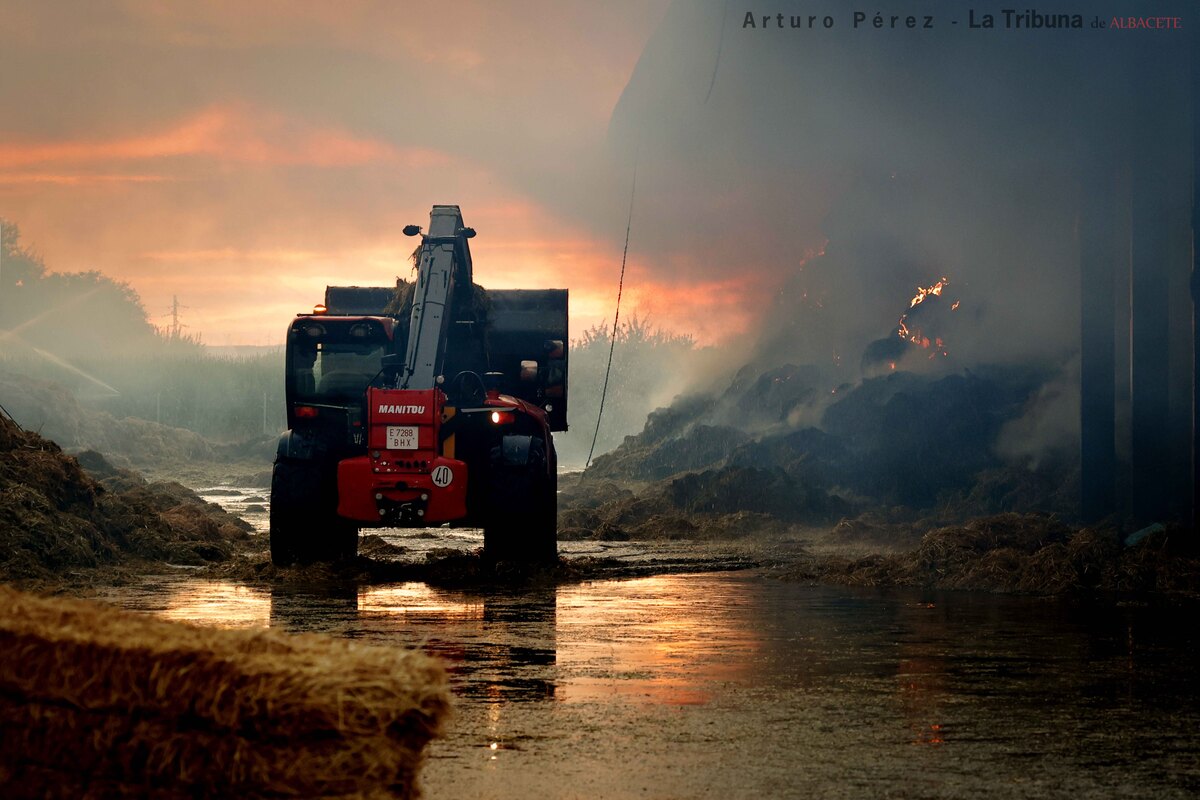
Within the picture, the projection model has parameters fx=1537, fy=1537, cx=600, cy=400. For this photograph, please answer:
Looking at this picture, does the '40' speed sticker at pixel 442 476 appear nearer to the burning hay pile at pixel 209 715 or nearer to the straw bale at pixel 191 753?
the burning hay pile at pixel 209 715

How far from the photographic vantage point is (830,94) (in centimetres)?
4250

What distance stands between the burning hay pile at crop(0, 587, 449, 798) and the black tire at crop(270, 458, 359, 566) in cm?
1334

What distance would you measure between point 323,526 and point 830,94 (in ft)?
89.7

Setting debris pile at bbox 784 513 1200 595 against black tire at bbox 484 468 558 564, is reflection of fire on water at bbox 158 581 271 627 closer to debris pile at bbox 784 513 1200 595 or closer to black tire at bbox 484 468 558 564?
black tire at bbox 484 468 558 564

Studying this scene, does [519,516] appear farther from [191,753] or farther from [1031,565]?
[191,753]

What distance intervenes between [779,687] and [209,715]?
19.8 ft

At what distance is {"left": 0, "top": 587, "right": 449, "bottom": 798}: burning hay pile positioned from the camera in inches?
201

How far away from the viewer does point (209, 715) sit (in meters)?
5.19

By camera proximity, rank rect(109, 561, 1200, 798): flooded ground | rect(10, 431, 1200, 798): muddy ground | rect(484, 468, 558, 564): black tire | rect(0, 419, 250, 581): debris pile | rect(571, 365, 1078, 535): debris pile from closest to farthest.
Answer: rect(109, 561, 1200, 798): flooded ground, rect(10, 431, 1200, 798): muddy ground, rect(484, 468, 558, 564): black tire, rect(0, 419, 250, 581): debris pile, rect(571, 365, 1078, 535): debris pile

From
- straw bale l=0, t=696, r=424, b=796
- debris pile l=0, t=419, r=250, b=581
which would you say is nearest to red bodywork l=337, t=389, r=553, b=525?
debris pile l=0, t=419, r=250, b=581

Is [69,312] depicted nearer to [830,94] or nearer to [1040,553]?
[830,94]

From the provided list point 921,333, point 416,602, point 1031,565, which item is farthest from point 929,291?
point 416,602

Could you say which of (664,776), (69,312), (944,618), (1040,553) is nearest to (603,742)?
(664,776)

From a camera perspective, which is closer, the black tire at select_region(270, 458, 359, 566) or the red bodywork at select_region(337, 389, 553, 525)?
the red bodywork at select_region(337, 389, 553, 525)
